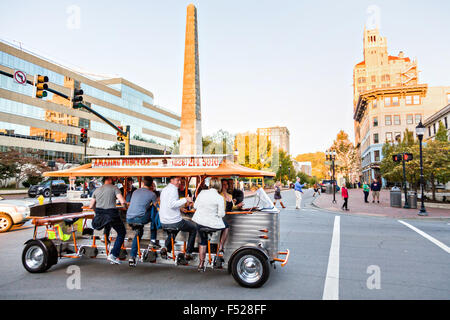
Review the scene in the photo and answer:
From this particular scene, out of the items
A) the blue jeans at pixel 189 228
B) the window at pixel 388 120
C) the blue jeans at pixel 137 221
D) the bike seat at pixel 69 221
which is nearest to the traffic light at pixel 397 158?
the blue jeans at pixel 189 228

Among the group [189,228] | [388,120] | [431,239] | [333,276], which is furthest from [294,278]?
[388,120]

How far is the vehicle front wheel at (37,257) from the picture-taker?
5984 millimetres

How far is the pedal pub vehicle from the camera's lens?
5.32 metres

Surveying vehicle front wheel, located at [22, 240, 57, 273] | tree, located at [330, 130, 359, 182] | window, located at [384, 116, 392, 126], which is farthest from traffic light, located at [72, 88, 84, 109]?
window, located at [384, 116, 392, 126]

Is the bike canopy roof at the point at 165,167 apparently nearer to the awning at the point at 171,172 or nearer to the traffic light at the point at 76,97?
the awning at the point at 171,172

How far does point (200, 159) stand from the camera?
20.3ft

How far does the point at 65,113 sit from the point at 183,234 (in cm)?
5652

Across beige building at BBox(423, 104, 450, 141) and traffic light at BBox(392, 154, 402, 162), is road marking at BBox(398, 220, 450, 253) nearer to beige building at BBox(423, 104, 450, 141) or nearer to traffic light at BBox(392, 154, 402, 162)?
traffic light at BBox(392, 154, 402, 162)

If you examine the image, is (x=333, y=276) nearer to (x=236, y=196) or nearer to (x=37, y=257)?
(x=236, y=196)

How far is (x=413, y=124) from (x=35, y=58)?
7104cm

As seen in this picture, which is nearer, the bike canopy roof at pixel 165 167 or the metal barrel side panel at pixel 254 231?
the metal barrel side panel at pixel 254 231

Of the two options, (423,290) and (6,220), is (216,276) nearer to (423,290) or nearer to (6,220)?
(423,290)
